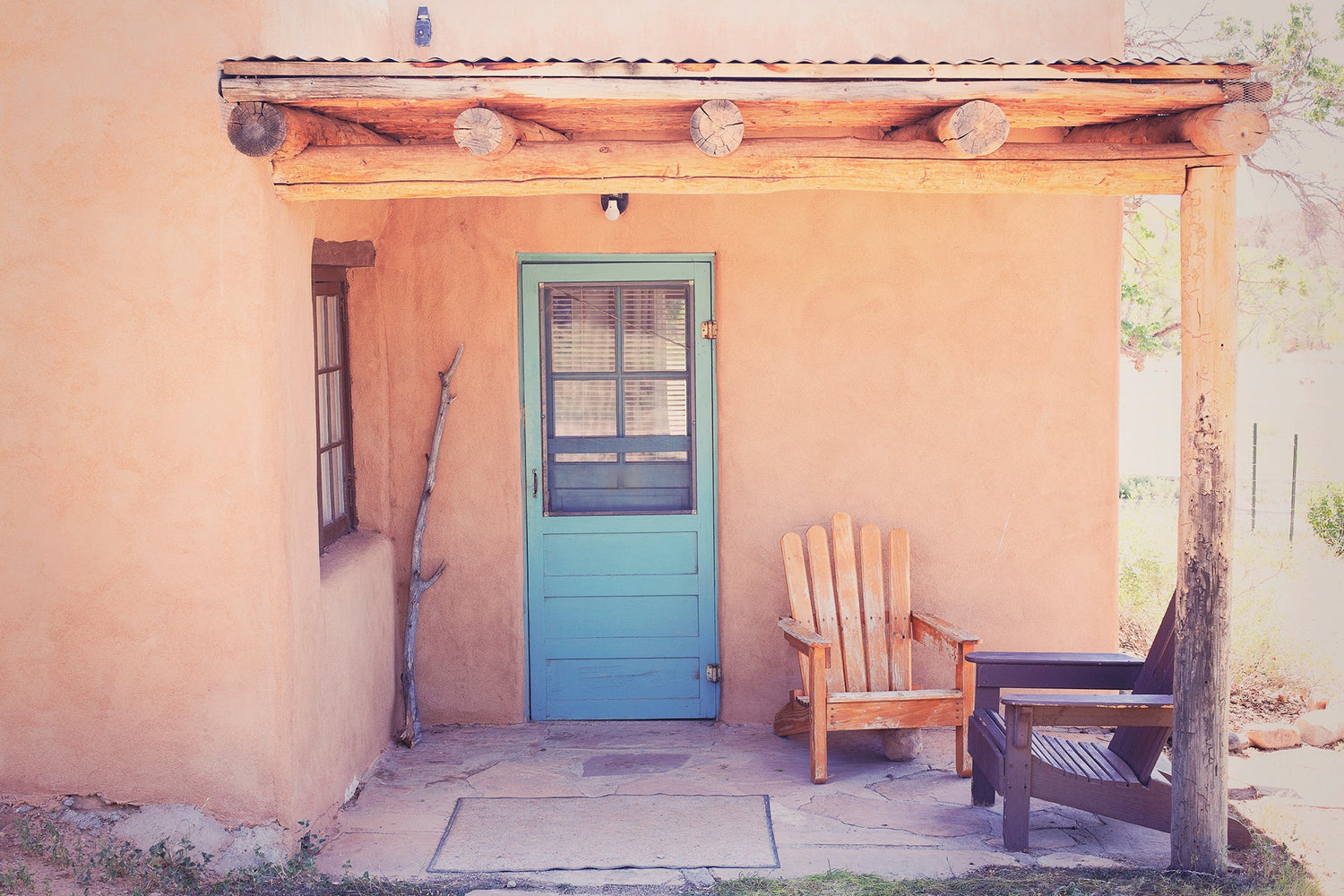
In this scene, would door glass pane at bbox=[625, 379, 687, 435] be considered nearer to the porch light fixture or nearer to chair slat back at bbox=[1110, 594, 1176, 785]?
the porch light fixture

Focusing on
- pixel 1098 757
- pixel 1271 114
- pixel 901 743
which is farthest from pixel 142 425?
pixel 1271 114

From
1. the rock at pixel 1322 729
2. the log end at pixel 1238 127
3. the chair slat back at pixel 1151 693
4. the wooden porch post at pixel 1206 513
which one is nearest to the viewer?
the log end at pixel 1238 127

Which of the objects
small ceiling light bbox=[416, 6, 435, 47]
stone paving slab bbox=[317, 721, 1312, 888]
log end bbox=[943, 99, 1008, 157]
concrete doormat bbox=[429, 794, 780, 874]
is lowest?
concrete doormat bbox=[429, 794, 780, 874]

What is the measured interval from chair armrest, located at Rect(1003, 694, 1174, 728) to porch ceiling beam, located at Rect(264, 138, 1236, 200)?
1760 mm

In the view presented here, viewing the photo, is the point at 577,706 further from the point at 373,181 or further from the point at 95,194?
the point at 95,194

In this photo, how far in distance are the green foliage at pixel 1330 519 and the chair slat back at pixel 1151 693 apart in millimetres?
6125

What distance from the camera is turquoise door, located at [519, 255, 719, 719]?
17.6ft

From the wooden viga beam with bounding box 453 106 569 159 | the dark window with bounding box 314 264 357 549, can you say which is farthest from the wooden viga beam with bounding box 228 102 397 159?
Result: the dark window with bounding box 314 264 357 549

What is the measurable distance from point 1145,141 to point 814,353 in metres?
1.81

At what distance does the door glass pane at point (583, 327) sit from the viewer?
211 inches

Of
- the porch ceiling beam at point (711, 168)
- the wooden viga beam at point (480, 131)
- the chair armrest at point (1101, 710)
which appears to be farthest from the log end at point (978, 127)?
the chair armrest at point (1101, 710)

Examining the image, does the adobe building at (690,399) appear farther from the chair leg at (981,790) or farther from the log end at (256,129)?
the chair leg at (981,790)

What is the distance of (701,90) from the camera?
3.46 m

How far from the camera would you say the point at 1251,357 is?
73.0 ft
